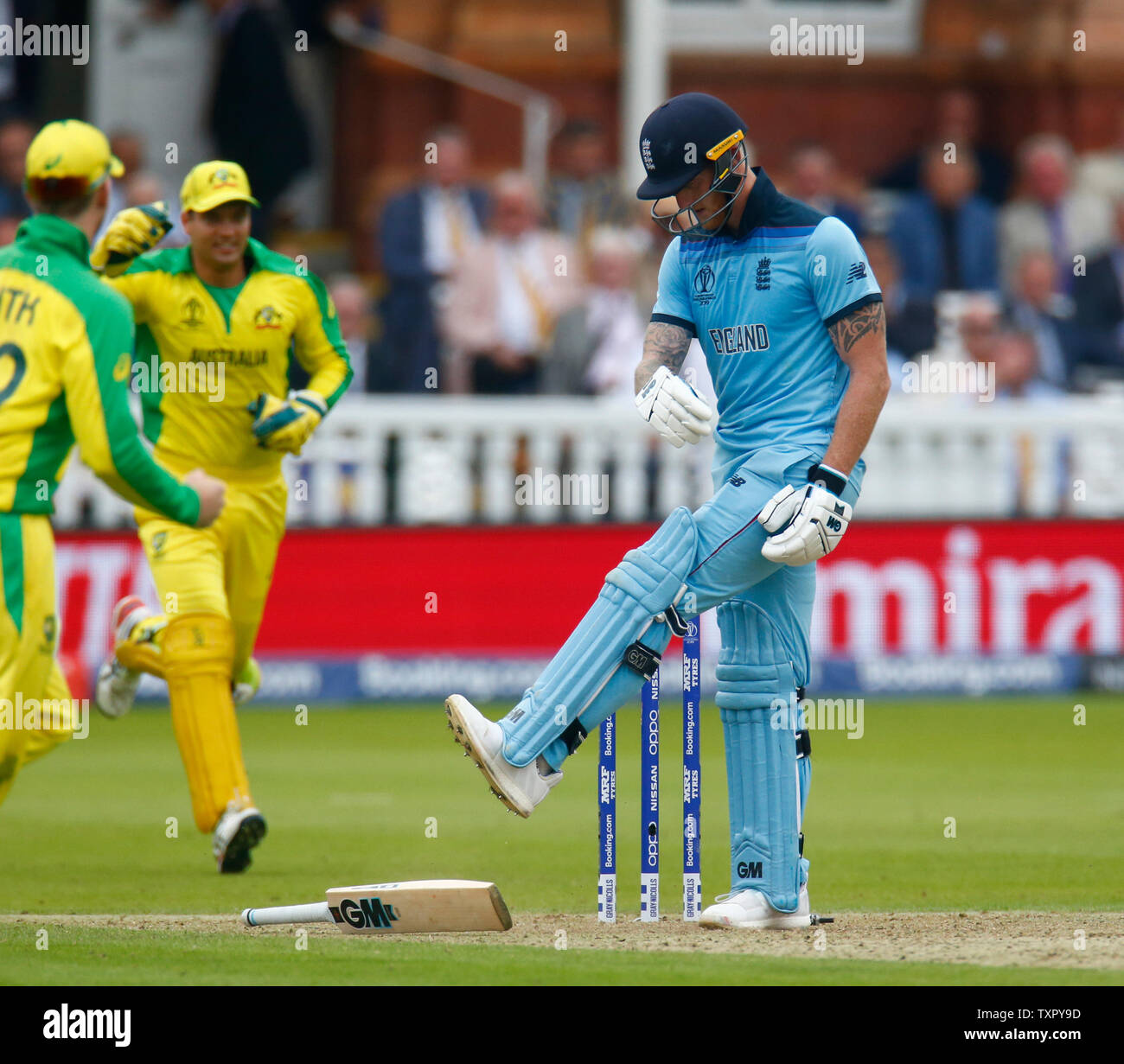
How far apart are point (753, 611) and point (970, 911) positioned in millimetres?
1434

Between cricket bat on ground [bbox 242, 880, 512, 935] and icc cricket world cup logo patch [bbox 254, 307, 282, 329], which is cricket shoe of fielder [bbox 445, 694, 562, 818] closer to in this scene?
cricket bat on ground [bbox 242, 880, 512, 935]

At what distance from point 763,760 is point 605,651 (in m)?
0.75

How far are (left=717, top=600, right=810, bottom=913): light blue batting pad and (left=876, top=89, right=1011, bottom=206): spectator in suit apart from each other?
11.3 metres

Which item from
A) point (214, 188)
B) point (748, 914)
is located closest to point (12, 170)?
point (214, 188)

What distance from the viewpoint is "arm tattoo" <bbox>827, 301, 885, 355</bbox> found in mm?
7031

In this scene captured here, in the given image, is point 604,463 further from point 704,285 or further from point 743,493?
point 743,493

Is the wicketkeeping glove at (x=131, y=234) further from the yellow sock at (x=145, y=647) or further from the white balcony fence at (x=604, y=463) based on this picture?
the white balcony fence at (x=604, y=463)

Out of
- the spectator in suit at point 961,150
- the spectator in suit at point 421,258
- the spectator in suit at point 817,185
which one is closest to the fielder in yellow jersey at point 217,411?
the spectator in suit at point 421,258

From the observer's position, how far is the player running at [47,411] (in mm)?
6648

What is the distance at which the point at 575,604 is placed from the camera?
15.1m

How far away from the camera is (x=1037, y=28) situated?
20172 millimetres

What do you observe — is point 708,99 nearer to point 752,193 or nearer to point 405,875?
point 752,193

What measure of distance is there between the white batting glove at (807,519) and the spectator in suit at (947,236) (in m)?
10.3
